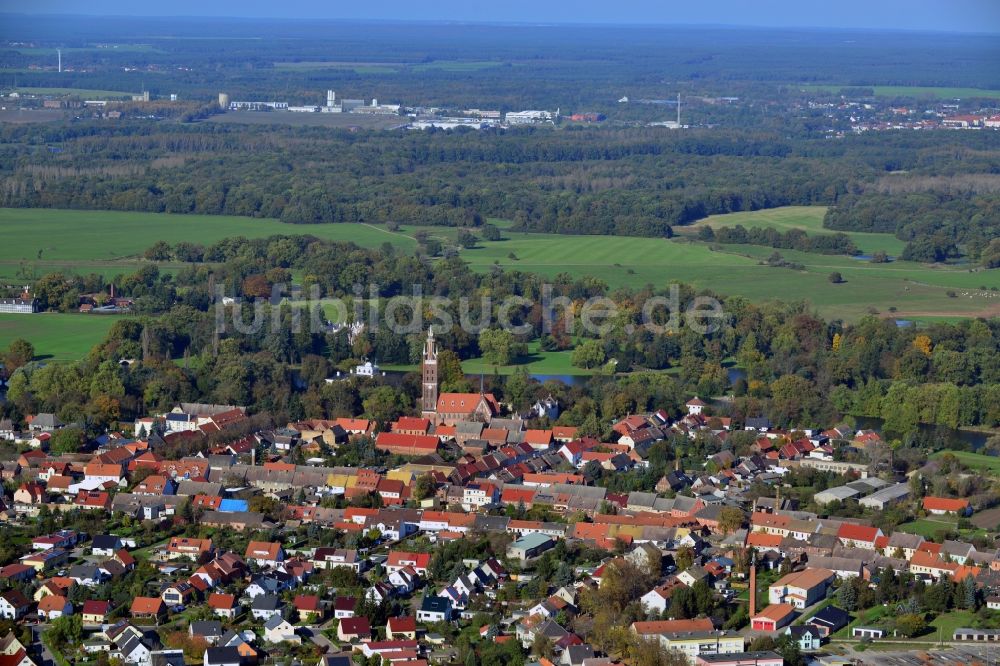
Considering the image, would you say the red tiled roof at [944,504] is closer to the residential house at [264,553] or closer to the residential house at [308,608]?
the residential house at [264,553]

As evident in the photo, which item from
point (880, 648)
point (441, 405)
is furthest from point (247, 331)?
point (880, 648)

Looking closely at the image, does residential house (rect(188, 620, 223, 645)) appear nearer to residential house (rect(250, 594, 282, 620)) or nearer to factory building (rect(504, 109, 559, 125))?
residential house (rect(250, 594, 282, 620))

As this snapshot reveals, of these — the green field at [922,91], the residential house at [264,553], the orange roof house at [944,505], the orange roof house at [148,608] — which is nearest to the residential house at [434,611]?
the residential house at [264,553]

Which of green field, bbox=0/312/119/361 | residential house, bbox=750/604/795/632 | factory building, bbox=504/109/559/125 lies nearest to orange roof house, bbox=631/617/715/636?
residential house, bbox=750/604/795/632

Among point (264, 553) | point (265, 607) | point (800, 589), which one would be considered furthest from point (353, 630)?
point (800, 589)

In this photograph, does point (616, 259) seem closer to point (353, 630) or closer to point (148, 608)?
point (148, 608)

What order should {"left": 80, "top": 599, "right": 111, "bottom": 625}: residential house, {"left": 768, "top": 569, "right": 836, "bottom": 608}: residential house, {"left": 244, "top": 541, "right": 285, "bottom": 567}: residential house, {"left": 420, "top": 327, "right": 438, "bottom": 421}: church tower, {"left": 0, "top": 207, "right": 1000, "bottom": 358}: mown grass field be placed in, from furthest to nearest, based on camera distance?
{"left": 0, "top": 207, "right": 1000, "bottom": 358}: mown grass field
{"left": 420, "top": 327, "right": 438, "bottom": 421}: church tower
{"left": 244, "top": 541, "right": 285, "bottom": 567}: residential house
{"left": 768, "top": 569, "right": 836, "bottom": 608}: residential house
{"left": 80, "top": 599, "right": 111, "bottom": 625}: residential house

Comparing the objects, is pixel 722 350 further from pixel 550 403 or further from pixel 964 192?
pixel 964 192
